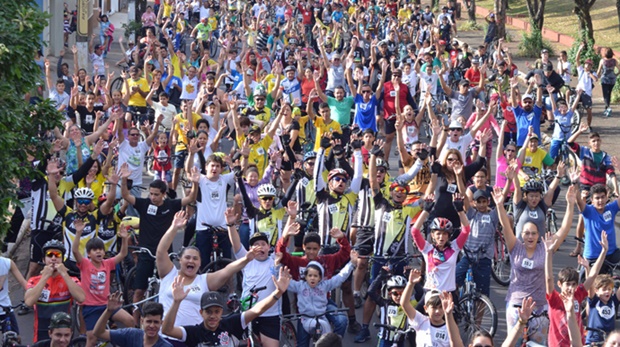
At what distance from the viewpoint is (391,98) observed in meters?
19.7

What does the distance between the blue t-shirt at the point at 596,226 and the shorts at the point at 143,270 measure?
16.8 ft

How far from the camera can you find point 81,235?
40.1ft

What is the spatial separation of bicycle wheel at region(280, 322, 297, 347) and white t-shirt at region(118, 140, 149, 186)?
515cm

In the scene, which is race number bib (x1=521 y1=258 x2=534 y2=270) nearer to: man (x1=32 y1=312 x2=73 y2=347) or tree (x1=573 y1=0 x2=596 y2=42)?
man (x1=32 y1=312 x2=73 y2=347)

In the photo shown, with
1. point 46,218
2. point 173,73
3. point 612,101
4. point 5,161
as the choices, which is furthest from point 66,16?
point 5,161

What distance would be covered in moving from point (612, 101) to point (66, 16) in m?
16.2

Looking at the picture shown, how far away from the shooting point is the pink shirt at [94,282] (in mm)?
11094

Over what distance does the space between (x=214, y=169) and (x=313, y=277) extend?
273cm

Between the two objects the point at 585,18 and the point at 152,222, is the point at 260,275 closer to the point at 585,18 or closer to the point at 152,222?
the point at 152,222

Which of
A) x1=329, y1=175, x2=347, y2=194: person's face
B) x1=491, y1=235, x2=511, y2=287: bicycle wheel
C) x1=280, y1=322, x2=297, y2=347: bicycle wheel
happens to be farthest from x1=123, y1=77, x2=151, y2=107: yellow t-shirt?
x1=280, y1=322, x2=297, y2=347: bicycle wheel

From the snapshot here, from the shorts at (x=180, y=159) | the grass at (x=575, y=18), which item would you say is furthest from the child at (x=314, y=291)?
the grass at (x=575, y=18)

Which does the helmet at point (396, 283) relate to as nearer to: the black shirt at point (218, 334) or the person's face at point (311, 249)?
the person's face at point (311, 249)

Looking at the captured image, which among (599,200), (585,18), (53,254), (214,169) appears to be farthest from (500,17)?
(53,254)

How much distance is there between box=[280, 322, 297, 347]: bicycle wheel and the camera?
441 inches
